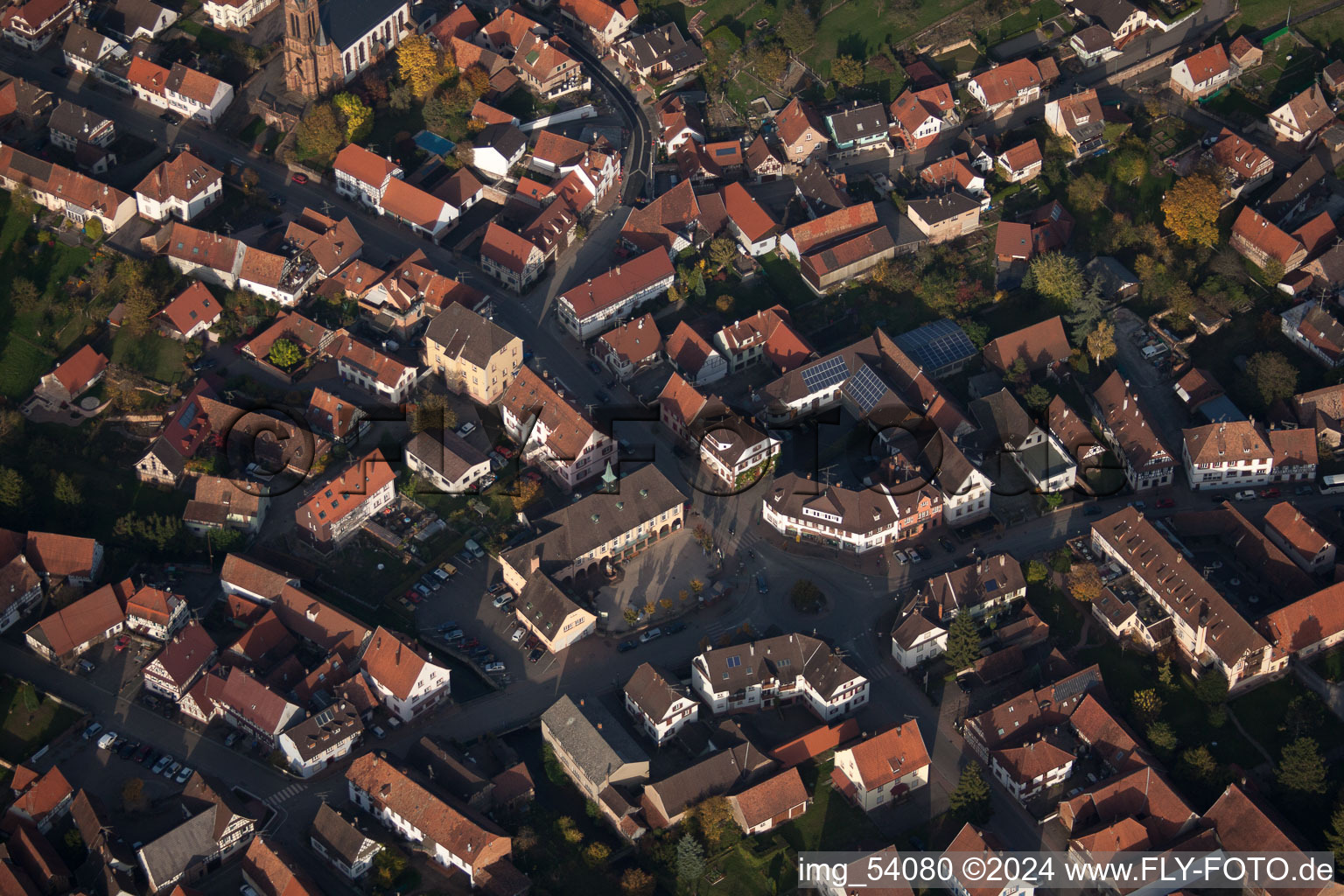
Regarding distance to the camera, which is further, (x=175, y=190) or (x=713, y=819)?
(x=175, y=190)

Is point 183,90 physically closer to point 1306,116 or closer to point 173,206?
point 173,206

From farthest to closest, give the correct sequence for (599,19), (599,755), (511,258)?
(599,19), (511,258), (599,755)

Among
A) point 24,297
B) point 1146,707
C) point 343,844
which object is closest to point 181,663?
point 343,844

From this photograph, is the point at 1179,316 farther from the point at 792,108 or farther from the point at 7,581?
the point at 7,581

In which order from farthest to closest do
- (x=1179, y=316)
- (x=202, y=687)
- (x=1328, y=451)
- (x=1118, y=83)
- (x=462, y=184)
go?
1. (x=1118, y=83)
2. (x=462, y=184)
3. (x=1179, y=316)
4. (x=1328, y=451)
5. (x=202, y=687)

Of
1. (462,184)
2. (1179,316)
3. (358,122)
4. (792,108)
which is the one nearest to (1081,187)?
(1179,316)

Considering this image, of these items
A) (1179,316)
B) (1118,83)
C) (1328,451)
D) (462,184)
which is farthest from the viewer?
(1118,83)

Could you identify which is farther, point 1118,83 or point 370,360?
point 1118,83

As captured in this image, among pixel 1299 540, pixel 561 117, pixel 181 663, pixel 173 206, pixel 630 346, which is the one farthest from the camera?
pixel 561 117

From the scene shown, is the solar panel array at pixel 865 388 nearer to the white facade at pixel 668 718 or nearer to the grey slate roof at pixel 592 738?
the white facade at pixel 668 718
